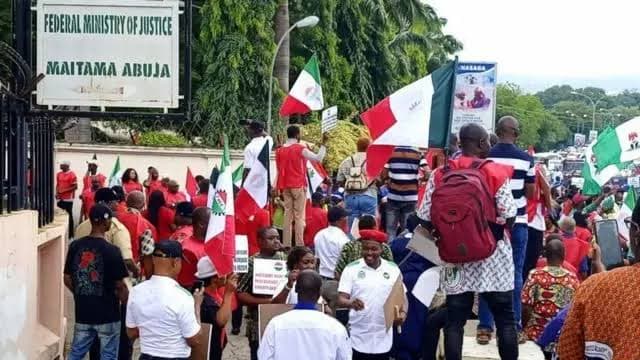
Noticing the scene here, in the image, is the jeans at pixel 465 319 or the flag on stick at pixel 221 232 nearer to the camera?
the jeans at pixel 465 319

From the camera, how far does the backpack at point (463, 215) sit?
6.49 metres

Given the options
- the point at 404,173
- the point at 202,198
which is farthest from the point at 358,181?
the point at 202,198

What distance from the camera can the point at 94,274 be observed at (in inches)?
302

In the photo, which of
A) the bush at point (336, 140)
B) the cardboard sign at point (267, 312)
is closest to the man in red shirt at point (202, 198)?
the cardboard sign at point (267, 312)

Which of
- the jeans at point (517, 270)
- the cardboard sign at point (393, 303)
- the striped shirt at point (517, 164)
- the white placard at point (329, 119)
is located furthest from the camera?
the white placard at point (329, 119)

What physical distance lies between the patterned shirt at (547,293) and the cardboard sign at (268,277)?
1.90 metres

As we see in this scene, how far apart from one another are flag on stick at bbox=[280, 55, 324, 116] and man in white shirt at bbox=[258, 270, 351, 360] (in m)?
8.92

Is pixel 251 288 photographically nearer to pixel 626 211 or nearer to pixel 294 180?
pixel 294 180

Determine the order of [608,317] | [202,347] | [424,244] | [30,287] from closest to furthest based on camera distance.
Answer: [608,317] < [202,347] < [424,244] < [30,287]

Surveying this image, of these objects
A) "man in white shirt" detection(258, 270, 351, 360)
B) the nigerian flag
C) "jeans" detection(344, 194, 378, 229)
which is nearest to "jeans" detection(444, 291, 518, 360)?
"man in white shirt" detection(258, 270, 351, 360)

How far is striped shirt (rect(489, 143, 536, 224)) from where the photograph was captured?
27.0 ft

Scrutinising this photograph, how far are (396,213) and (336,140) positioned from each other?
17944 mm

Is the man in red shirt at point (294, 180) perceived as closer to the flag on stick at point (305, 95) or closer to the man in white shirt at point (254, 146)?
the man in white shirt at point (254, 146)

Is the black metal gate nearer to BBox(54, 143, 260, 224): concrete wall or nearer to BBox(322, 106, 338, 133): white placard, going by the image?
BBox(322, 106, 338, 133): white placard
